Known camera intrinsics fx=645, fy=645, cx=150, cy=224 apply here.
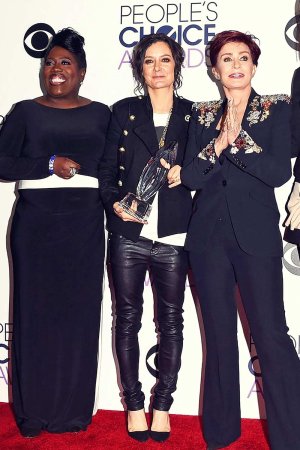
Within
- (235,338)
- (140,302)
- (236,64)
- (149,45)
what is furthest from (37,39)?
(235,338)

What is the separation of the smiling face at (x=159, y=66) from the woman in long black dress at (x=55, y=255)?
42 centimetres

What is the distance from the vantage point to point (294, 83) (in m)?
3.34

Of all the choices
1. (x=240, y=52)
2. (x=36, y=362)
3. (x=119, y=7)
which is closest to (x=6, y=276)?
(x=36, y=362)

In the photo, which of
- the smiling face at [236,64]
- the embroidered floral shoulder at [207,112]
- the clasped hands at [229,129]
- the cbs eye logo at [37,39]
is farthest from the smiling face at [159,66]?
the cbs eye logo at [37,39]

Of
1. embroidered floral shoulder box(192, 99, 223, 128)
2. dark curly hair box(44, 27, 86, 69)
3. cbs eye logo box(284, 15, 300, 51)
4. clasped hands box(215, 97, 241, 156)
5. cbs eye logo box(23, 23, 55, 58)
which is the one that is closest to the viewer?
clasped hands box(215, 97, 241, 156)

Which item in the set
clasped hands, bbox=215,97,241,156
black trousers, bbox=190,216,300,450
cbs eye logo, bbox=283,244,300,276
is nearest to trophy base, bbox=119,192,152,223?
black trousers, bbox=190,216,300,450

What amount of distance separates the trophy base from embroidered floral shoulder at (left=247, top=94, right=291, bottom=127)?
66 cm

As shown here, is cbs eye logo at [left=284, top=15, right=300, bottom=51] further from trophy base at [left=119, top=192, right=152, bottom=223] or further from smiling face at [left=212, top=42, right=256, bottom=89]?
trophy base at [left=119, top=192, right=152, bottom=223]

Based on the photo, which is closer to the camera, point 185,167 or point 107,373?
point 185,167

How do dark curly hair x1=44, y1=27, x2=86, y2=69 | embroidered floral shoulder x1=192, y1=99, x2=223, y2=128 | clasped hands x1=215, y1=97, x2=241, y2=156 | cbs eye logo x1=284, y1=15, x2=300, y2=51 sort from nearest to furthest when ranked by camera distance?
clasped hands x1=215, y1=97, x2=241, y2=156 < embroidered floral shoulder x1=192, y1=99, x2=223, y2=128 < dark curly hair x1=44, y1=27, x2=86, y2=69 < cbs eye logo x1=284, y1=15, x2=300, y2=51

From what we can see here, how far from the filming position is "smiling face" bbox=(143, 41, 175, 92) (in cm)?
332

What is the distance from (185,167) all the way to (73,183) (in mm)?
737

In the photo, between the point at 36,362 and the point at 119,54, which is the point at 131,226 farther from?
the point at 119,54

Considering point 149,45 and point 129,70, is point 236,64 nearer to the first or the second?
point 149,45
